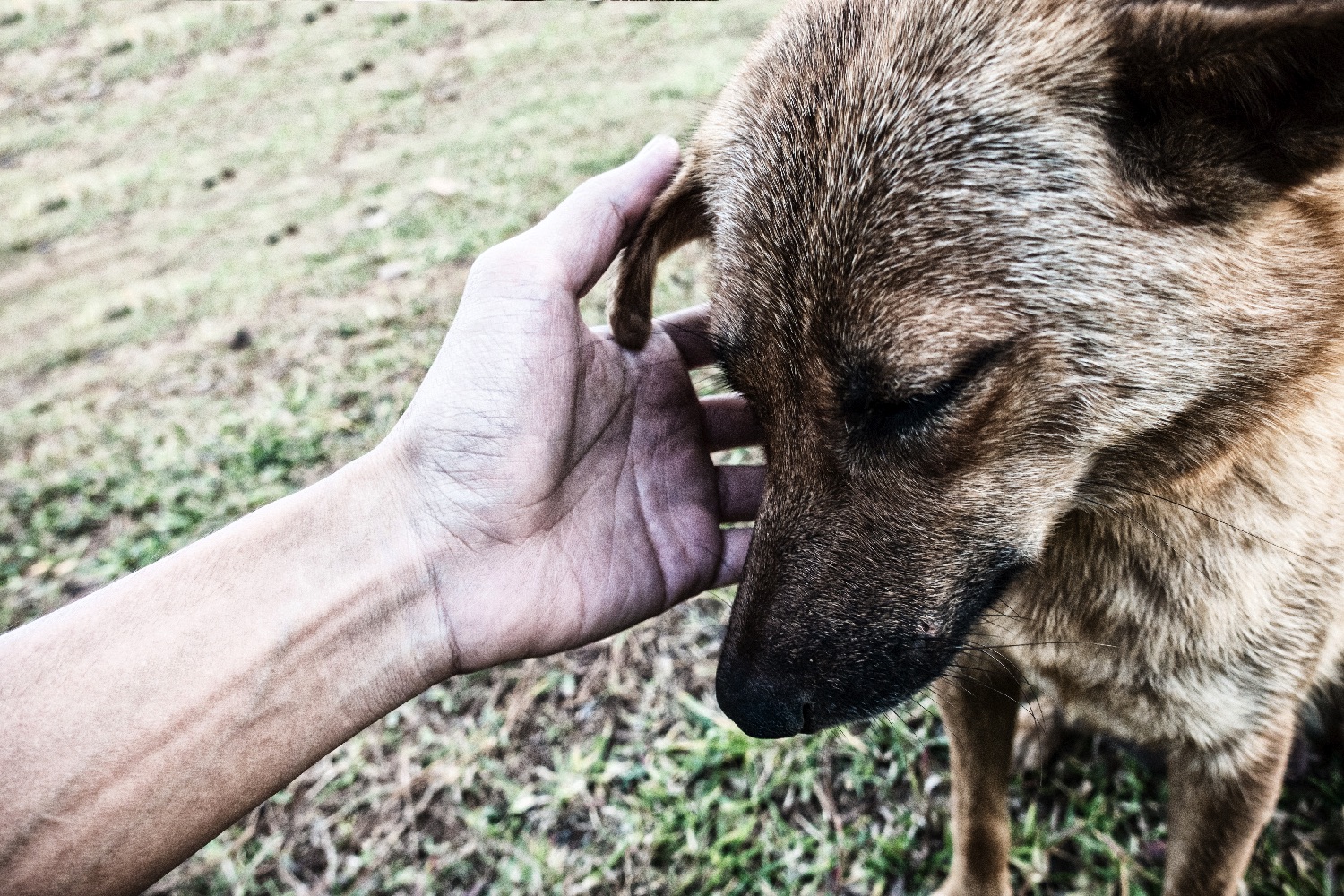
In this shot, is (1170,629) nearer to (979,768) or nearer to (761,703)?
(979,768)

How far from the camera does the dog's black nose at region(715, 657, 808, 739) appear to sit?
2045 millimetres

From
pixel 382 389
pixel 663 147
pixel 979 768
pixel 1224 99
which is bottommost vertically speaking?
pixel 382 389

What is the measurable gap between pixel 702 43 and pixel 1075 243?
793 centimetres

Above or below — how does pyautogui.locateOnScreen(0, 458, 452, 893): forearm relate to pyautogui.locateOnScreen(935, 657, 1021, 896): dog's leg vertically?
above

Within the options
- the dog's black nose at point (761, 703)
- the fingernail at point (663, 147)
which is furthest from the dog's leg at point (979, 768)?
the fingernail at point (663, 147)

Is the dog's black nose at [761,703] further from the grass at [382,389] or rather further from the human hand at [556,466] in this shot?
the grass at [382,389]

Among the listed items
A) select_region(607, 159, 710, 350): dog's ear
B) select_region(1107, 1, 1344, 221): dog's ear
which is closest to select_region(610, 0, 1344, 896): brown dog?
select_region(1107, 1, 1344, 221): dog's ear

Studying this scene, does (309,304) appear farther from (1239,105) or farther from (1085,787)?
(1239,105)

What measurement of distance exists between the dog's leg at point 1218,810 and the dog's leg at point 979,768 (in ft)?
1.47

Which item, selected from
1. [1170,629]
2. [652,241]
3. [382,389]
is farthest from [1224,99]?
[382,389]

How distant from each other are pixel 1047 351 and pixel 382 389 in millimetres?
4739

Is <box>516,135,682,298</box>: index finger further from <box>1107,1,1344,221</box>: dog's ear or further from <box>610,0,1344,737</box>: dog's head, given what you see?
<box>1107,1,1344,221</box>: dog's ear

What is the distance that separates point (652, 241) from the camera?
2.54m

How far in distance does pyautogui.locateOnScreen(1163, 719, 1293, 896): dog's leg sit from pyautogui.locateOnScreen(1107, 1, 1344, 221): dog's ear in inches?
55.9
